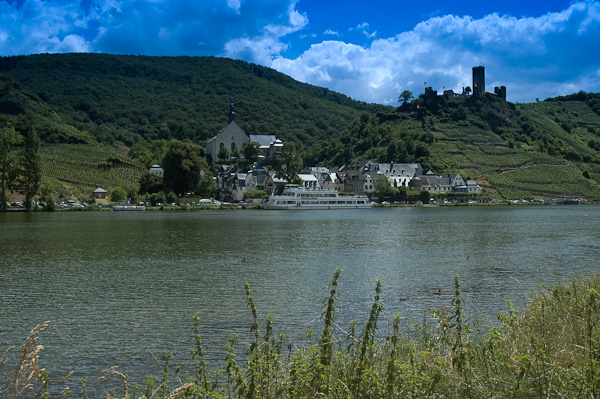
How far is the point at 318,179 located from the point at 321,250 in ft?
306

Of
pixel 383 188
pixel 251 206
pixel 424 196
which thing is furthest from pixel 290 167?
pixel 424 196

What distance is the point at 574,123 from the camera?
196375 millimetres

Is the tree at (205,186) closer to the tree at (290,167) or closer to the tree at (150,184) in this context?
the tree at (150,184)

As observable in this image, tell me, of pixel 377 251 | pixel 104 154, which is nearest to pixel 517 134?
pixel 104 154

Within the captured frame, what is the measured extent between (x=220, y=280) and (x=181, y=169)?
256 ft

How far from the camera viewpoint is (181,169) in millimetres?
99625

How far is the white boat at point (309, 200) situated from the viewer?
103250 millimetres

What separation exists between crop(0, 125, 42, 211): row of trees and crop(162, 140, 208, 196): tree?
26.4m

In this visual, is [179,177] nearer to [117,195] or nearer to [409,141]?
[117,195]

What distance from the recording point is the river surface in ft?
50.0

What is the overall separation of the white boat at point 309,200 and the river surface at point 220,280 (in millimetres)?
56495

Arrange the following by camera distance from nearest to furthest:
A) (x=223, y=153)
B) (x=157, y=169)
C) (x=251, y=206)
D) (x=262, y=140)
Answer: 1. (x=251, y=206)
2. (x=157, y=169)
3. (x=223, y=153)
4. (x=262, y=140)

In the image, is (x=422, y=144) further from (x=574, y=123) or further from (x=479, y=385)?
(x=479, y=385)

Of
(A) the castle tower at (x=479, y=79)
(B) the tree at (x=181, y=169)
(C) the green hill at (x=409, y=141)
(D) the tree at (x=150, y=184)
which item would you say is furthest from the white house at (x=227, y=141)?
(A) the castle tower at (x=479, y=79)
